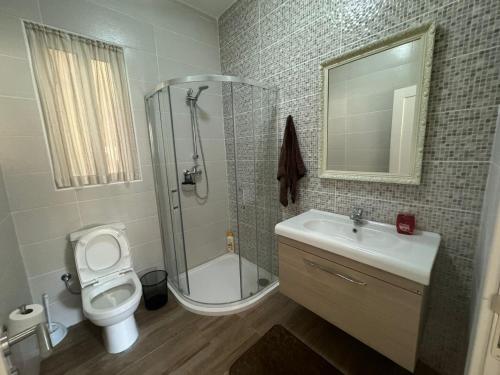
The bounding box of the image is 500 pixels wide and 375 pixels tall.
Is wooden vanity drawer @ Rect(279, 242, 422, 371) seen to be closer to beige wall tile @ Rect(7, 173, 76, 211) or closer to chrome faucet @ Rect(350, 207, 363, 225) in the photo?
chrome faucet @ Rect(350, 207, 363, 225)

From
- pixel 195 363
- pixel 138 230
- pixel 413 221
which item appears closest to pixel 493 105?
pixel 413 221

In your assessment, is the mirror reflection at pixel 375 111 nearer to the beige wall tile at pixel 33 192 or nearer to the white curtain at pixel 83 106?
the white curtain at pixel 83 106

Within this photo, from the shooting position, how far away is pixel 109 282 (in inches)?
67.3

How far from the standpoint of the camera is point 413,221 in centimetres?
125

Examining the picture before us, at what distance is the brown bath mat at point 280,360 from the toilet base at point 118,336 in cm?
80

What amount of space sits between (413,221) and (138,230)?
2.19 meters

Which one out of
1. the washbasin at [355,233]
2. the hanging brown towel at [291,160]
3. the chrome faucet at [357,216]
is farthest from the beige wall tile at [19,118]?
the chrome faucet at [357,216]

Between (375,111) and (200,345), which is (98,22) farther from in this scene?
(200,345)

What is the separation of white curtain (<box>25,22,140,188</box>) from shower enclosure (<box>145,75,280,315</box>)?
26cm

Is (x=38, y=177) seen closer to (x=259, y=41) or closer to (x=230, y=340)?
(x=230, y=340)

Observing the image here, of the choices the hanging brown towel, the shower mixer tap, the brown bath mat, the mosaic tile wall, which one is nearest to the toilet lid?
the shower mixer tap

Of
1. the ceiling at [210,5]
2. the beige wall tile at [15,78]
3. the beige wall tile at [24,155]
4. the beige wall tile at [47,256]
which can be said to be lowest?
the beige wall tile at [47,256]

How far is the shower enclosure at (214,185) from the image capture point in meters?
1.94

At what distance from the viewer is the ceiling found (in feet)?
6.72
